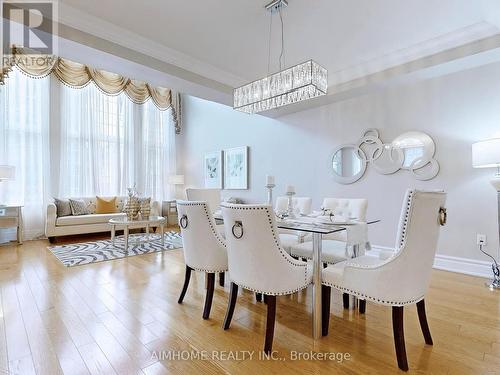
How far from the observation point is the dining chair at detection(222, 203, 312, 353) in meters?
1.62

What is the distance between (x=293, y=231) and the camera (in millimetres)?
3154

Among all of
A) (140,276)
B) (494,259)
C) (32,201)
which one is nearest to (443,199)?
(494,259)

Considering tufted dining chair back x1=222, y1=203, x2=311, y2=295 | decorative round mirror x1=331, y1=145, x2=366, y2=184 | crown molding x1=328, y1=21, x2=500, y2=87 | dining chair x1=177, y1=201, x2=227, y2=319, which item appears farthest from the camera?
decorative round mirror x1=331, y1=145, x2=366, y2=184

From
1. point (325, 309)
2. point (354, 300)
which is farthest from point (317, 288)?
point (354, 300)

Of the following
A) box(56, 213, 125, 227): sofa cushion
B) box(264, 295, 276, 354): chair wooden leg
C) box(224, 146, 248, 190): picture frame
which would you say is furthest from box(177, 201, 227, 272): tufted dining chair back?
box(56, 213, 125, 227): sofa cushion

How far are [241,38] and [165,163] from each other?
15.7ft

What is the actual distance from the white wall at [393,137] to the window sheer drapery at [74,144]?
2.86 metres

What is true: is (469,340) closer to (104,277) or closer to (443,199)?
(443,199)

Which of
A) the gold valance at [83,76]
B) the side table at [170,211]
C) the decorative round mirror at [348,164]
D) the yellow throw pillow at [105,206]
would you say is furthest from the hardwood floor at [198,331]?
the gold valance at [83,76]

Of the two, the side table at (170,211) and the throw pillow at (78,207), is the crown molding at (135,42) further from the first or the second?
the side table at (170,211)

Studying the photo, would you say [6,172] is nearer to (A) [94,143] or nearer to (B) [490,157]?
(A) [94,143]

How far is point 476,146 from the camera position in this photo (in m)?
2.70

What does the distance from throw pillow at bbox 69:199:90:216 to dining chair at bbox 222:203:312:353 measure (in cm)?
469

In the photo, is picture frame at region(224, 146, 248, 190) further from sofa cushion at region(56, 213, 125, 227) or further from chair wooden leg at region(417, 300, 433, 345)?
chair wooden leg at region(417, 300, 433, 345)
